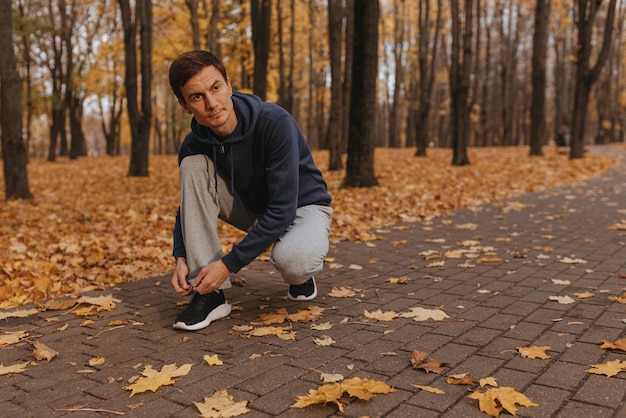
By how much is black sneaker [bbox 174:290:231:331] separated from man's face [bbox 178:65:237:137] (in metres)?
1.07

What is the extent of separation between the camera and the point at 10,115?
29.7 ft

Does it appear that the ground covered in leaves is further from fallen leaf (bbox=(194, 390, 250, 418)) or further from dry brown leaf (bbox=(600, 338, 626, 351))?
dry brown leaf (bbox=(600, 338, 626, 351))

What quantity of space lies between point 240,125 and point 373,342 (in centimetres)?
151

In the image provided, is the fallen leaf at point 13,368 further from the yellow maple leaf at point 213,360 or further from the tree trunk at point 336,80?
the tree trunk at point 336,80

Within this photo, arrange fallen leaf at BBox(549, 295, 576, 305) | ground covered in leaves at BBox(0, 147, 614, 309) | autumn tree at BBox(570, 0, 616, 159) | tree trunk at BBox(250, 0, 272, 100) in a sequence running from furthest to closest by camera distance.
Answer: autumn tree at BBox(570, 0, 616, 159) < tree trunk at BBox(250, 0, 272, 100) < ground covered in leaves at BBox(0, 147, 614, 309) < fallen leaf at BBox(549, 295, 576, 305)

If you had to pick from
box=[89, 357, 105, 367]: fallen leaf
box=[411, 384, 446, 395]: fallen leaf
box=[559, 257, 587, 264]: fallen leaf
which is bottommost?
box=[89, 357, 105, 367]: fallen leaf

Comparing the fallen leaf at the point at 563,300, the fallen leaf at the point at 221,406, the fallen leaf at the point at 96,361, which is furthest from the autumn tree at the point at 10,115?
the fallen leaf at the point at 563,300

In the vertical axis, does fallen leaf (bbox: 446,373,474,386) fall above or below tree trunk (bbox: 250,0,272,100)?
below

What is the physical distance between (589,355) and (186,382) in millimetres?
1931

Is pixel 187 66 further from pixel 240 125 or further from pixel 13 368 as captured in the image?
pixel 13 368

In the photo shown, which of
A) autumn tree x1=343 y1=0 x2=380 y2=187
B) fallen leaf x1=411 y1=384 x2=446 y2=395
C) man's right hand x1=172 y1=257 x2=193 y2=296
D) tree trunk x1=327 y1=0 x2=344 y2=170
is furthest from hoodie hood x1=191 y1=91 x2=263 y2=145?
tree trunk x1=327 y1=0 x2=344 y2=170

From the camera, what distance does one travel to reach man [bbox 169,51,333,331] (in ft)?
9.64

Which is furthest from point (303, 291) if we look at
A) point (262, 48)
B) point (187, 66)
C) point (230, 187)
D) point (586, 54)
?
point (586, 54)

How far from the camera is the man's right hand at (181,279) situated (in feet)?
9.78
